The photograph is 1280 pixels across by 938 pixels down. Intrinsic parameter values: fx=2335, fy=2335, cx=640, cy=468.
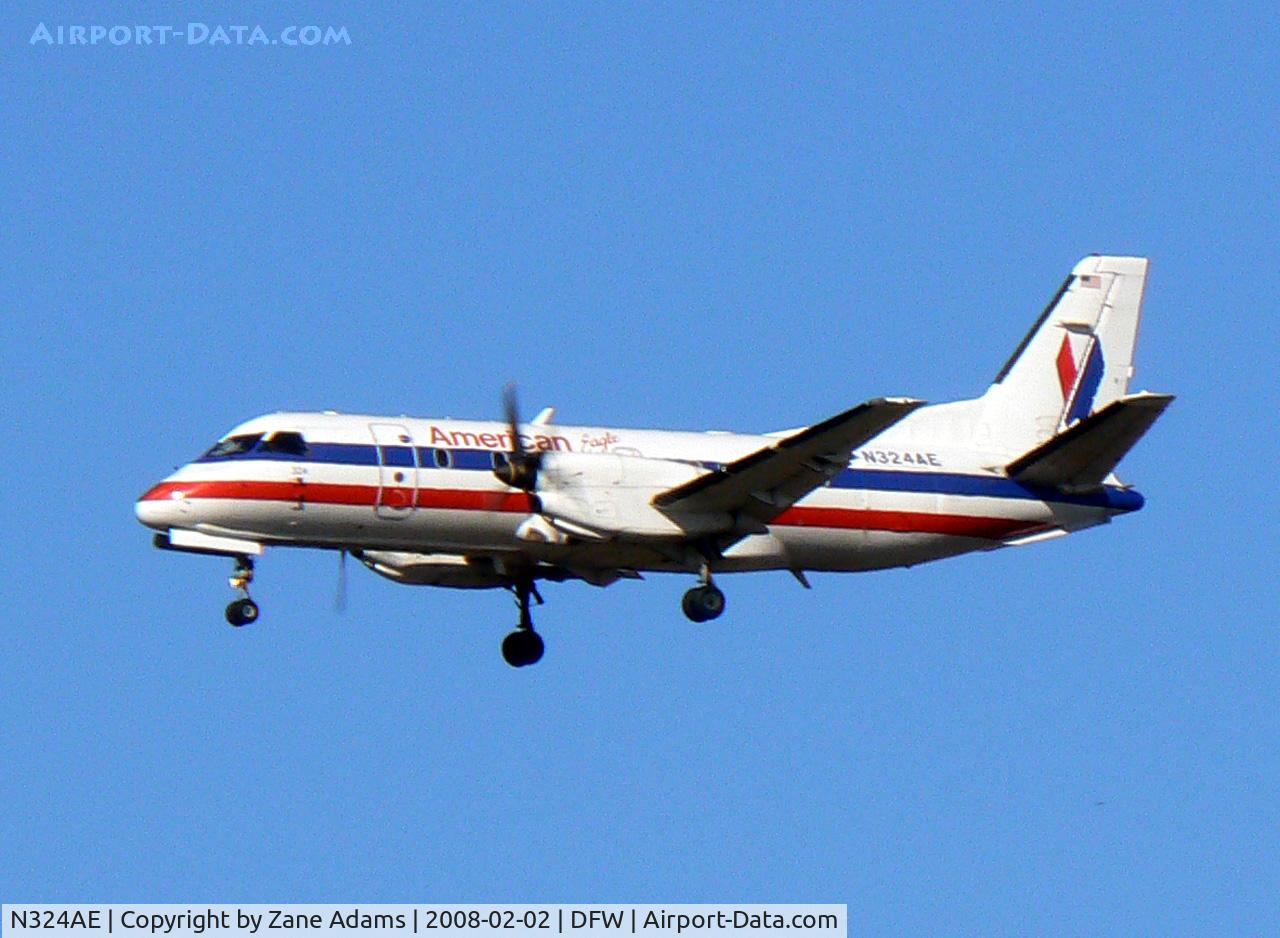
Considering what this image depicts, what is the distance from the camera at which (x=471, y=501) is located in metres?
28.1

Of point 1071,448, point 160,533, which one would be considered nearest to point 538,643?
point 160,533

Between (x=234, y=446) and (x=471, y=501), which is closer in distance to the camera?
(x=234, y=446)

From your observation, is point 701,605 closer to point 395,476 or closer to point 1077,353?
point 395,476

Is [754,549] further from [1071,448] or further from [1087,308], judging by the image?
[1087,308]

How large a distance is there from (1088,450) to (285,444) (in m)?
10.3

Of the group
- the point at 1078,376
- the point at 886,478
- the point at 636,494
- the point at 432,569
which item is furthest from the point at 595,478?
the point at 1078,376

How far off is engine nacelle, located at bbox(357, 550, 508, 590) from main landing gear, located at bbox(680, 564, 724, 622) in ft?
9.20

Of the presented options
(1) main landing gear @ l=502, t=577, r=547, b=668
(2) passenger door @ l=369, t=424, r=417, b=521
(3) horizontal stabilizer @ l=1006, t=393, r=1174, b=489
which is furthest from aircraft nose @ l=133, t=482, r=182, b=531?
(3) horizontal stabilizer @ l=1006, t=393, r=1174, b=489

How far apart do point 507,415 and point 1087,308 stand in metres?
9.48

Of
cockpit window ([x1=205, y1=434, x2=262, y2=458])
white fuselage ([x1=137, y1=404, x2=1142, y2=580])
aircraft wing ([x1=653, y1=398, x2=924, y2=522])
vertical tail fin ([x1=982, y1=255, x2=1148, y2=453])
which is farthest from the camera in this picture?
vertical tail fin ([x1=982, y1=255, x2=1148, y2=453])

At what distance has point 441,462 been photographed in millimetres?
28094

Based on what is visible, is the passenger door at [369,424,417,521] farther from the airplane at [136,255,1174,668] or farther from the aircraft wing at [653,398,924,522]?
the aircraft wing at [653,398,924,522]

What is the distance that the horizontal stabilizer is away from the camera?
29.2 metres

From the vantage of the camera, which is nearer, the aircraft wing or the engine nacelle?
the aircraft wing
